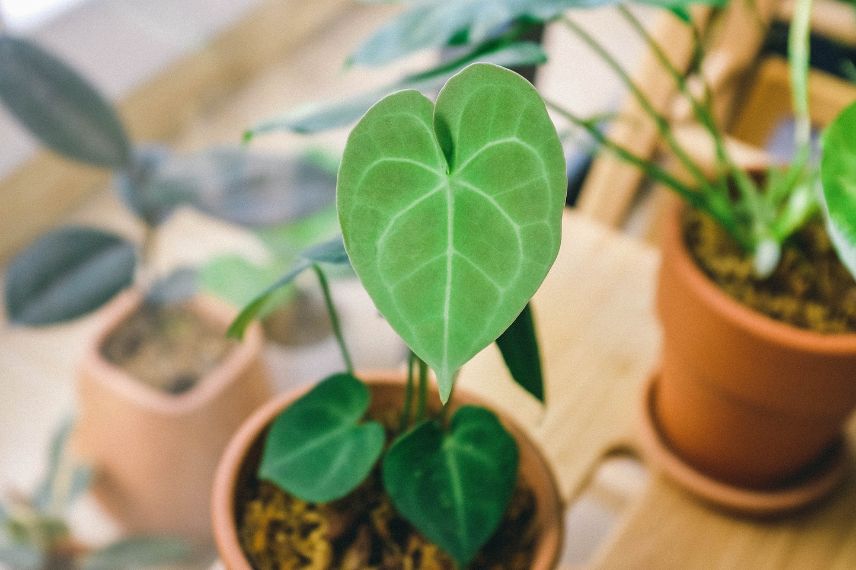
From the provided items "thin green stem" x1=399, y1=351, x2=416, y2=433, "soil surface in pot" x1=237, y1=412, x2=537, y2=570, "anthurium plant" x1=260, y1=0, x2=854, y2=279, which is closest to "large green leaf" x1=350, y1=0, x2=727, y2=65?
"anthurium plant" x1=260, y1=0, x2=854, y2=279

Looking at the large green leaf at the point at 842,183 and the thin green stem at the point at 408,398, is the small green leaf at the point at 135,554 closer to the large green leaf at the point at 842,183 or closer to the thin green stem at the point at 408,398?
the thin green stem at the point at 408,398

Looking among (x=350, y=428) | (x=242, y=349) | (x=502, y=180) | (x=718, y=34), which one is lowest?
(x=242, y=349)

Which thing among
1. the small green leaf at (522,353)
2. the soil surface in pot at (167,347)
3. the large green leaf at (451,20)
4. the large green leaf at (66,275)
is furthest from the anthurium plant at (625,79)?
the soil surface in pot at (167,347)

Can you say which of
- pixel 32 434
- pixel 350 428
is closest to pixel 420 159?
pixel 350 428

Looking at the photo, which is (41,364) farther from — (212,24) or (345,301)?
(212,24)

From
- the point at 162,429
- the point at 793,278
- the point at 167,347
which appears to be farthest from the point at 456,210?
the point at 167,347

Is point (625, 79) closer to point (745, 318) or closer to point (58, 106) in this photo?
point (745, 318)

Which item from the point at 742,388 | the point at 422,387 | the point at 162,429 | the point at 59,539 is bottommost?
the point at 59,539
